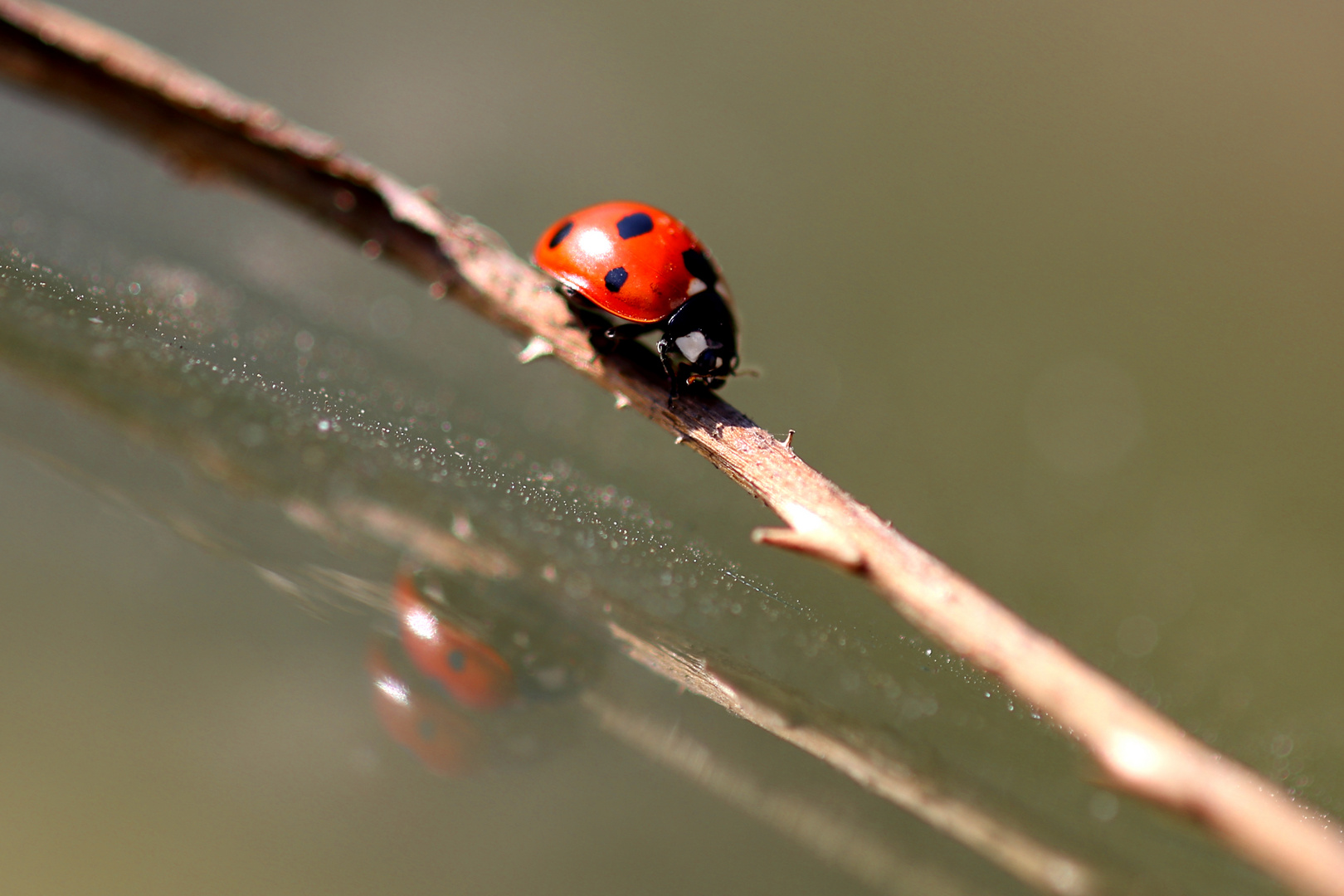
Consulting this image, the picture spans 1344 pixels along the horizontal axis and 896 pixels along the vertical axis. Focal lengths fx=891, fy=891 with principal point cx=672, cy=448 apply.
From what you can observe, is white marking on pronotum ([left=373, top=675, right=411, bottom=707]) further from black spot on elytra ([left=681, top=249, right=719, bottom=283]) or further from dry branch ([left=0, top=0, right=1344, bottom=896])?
black spot on elytra ([left=681, top=249, right=719, bottom=283])

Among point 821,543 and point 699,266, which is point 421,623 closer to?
point 821,543

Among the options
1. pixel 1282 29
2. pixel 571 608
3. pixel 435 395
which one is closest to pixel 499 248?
pixel 435 395

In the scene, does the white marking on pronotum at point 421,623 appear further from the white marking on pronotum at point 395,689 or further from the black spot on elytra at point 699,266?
the black spot on elytra at point 699,266

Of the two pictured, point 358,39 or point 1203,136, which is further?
point 1203,136

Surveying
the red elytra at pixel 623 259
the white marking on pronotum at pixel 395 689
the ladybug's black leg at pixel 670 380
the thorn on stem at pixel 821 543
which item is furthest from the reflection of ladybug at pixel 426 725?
the red elytra at pixel 623 259

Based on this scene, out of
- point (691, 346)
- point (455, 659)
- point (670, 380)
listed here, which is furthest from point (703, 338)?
point (455, 659)

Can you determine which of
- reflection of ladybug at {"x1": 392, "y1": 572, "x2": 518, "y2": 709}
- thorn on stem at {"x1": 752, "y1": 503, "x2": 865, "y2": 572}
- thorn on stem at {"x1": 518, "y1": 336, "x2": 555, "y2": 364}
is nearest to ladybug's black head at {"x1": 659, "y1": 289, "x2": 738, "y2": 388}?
thorn on stem at {"x1": 518, "y1": 336, "x2": 555, "y2": 364}

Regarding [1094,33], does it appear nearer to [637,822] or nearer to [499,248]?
[499,248]
